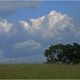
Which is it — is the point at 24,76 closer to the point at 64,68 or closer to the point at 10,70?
the point at 10,70

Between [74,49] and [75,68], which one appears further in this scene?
[74,49]

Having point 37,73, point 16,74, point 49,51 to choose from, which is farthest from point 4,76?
point 49,51

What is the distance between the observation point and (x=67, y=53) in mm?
48062

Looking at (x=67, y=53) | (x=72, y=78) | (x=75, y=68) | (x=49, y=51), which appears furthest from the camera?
(x=67, y=53)

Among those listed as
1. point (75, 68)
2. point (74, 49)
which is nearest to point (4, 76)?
point (75, 68)

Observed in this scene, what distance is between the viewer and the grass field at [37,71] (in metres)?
19.3

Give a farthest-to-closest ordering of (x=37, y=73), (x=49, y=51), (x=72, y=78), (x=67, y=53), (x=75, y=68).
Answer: (x=67, y=53), (x=49, y=51), (x=75, y=68), (x=37, y=73), (x=72, y=78)

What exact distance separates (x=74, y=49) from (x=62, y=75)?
91.9 feet

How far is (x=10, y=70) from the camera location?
2031cm

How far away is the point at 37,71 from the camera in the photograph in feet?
66.7

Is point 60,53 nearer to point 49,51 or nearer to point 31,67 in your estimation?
point 49,51

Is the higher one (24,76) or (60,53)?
(60,53)

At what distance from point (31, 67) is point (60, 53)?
25268mm

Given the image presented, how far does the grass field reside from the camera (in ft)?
63.2
